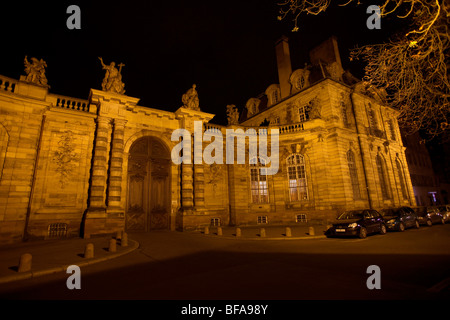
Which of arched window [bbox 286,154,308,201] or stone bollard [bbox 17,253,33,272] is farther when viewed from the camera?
arched window [bbox 286,154,308,201]

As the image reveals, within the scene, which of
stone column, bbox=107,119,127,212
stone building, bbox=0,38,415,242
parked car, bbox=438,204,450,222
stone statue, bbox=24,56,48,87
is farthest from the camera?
parked car, bbox=438,204,450,222

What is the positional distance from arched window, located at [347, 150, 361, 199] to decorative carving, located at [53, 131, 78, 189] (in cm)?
2062

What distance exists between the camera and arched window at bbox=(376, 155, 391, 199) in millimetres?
22625

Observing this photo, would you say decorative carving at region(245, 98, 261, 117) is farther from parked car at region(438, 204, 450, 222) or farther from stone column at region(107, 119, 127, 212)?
parked car at region(438, 204, 450, 222)

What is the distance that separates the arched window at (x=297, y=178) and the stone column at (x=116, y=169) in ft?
42.7

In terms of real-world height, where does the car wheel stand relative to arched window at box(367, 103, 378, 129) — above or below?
below

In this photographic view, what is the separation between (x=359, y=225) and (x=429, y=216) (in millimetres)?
9131

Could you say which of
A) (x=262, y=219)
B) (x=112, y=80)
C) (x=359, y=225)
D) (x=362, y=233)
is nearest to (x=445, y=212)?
(x=362, y=233)

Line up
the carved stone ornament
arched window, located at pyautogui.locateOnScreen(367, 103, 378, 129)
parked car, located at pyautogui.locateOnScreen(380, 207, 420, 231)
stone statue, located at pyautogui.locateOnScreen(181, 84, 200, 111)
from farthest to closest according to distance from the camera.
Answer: arched window, located at pyautogui.locateOnScreen(367, 103, 378, 129) < the carved stone ornament < stone statue, located at pyautogui.locateOnScreen(181, 84, 200, 111) < parked car, located at pyautogui.locateOnScreen(380, 207, 420, 231)

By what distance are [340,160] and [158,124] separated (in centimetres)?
1439

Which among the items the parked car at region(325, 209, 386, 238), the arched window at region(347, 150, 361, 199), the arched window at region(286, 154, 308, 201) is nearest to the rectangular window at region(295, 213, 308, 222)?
the arched window at region(286, 154, 308, 201)

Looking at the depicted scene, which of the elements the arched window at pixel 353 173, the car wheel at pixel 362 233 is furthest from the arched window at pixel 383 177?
the car wheel at pixel 362 233
